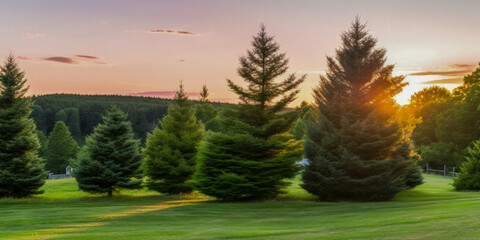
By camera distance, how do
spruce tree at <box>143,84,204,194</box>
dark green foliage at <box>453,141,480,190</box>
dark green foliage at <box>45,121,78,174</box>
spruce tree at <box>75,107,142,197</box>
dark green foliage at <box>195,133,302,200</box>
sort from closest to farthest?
dark green foliage at <box>195,133,302,200</box> < dark green foliage at <box>453,141,480,190</box> < spruce tree at <box>75,107,142,197</box> < spruce tree at <box>143,84,204,194</box> < dark green foliage at <box>45,121,78,174</box>

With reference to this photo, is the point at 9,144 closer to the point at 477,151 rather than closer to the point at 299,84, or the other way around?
the point at 299,84

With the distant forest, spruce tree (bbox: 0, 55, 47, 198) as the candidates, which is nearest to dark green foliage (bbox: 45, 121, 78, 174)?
spruce tree (bbox: 0, 55, 47, 198)

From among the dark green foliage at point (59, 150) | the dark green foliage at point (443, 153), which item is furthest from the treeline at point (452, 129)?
the dark green foliage at point (59, 150)

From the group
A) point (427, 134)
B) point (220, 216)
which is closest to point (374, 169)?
point (220, 216)

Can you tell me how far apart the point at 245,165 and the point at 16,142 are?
15.9 m

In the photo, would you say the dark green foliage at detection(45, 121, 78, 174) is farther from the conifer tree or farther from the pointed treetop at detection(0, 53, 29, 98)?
the pointed treetop at detection(0, 53, 29, 98)

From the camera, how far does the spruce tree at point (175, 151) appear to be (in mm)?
30125

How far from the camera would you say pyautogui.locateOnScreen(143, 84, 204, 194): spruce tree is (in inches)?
1186

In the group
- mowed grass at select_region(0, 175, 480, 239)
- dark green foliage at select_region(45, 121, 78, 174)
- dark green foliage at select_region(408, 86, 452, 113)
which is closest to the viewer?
mowed grass at select_region(0, 175, 480, 239)

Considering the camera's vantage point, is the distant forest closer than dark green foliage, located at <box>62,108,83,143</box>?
No

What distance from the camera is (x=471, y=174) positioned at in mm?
26672

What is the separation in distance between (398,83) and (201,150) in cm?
1273

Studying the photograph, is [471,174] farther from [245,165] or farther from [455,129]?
[455,129]

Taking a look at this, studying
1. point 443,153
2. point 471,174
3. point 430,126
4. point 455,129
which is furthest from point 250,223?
point 430,126
